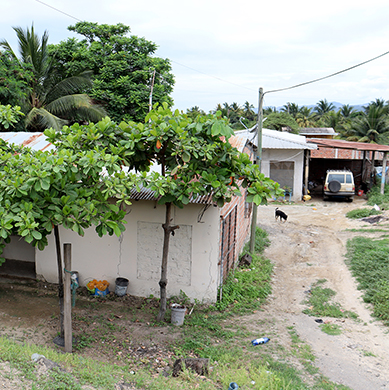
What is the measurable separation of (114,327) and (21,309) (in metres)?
2.21

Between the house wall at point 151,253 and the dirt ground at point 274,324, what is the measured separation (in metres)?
0.60

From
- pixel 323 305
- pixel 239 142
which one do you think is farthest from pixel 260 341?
pixel 239 142

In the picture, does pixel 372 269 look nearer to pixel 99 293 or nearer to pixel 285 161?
pixel 99 293

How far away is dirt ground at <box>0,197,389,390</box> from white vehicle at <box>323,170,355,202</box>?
10176 mm

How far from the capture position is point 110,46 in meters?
22.3

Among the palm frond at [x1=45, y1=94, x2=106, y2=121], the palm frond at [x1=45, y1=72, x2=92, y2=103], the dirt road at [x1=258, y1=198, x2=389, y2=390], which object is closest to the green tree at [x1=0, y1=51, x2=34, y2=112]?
the palm frond at [x1=45, y1=94, x2=106, y2=121]

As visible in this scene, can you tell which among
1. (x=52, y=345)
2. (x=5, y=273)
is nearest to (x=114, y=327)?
(x=52, y=345)

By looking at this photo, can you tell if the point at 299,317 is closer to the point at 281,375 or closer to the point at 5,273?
the point at 281,375

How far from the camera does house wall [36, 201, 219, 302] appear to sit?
7.93 meters

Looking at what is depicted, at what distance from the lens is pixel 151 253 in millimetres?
8320

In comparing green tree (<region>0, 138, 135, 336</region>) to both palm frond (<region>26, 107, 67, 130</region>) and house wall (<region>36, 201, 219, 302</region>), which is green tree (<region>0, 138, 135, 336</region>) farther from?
palm frond (<region>26, 107, 67, 130</region>)

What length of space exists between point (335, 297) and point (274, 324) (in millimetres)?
2280

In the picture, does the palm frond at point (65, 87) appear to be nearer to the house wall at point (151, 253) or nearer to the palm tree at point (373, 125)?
the house wall at point (151, 253)

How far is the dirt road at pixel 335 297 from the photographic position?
6.11 meters
